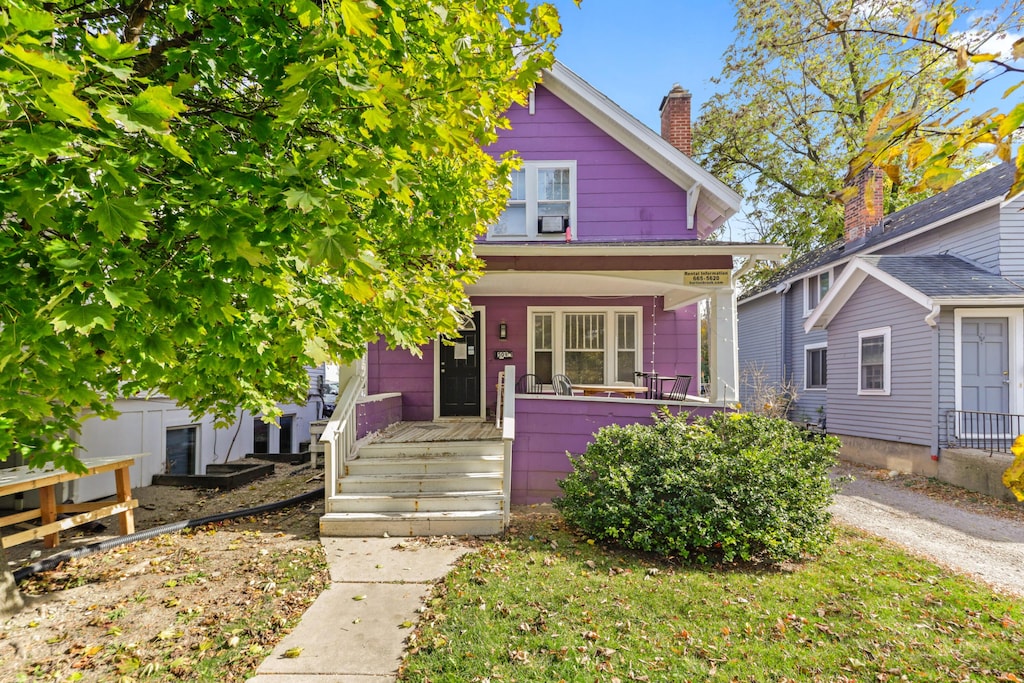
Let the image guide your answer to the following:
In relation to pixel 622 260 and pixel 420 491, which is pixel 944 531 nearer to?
pixel 622 260

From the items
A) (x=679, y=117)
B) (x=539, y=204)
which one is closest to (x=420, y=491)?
(x=539, y=204)

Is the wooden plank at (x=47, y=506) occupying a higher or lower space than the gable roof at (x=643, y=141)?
lower

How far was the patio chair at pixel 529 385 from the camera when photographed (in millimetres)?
10202

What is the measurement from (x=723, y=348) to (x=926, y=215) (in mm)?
10310

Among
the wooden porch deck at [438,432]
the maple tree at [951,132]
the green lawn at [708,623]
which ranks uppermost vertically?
the maple tree at [951,132]

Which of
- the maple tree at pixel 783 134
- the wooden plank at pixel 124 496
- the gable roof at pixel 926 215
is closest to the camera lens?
the wooden plank at pixel 124 496

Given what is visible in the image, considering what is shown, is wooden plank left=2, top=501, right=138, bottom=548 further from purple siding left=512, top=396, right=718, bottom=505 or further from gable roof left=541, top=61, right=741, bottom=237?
gable roof left=541, top=61, right=741, bottom=237

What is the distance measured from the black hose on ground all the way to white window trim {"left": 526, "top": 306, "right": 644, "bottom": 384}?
491 cm

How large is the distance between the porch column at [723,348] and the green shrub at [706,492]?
1.25m

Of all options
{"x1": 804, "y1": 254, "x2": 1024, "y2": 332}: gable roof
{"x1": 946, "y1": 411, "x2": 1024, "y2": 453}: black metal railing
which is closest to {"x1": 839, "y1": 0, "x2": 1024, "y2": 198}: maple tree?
{"x1": 804, "y1": 254, "x2": 1024, "y2": 332}: gable roof

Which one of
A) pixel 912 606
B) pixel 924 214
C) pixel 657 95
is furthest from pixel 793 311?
pixel 912 606

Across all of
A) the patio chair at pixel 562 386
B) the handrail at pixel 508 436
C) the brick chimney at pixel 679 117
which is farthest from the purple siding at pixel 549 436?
the brick chimney at pixel 679 117

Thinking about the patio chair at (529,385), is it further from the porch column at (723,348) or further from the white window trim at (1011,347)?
the white window trim at (1011,347)

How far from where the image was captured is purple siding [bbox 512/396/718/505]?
8164 millimetres
